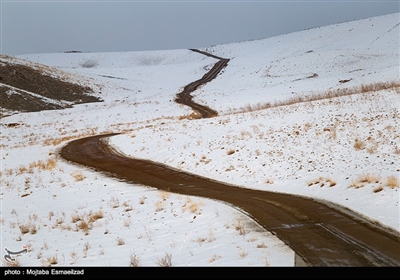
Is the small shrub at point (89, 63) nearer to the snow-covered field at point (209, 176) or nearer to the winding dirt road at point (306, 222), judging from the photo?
the snow-covered field at point (209, 176)

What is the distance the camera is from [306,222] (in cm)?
823

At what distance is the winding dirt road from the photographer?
6258 mm

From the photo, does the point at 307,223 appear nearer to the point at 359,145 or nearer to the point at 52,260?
the point at 52,260

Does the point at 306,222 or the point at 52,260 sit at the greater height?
the point at 306,222

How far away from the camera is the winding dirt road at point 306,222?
6258mm

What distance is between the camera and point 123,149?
73.7ft

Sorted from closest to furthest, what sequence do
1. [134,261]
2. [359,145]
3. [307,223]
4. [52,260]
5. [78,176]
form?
[134,261], [52,260], [307,223], [359,145], [78,176]

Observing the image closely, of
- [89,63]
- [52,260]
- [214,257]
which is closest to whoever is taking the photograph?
[214,257]

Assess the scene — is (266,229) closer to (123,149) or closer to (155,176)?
(155,176)

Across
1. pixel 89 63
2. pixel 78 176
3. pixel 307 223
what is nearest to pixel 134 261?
pixel 307 223

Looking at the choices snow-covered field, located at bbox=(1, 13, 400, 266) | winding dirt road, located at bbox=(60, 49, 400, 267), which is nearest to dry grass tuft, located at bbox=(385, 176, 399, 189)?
snow-covered field, located at bbox=(1, 13, 400, 266)

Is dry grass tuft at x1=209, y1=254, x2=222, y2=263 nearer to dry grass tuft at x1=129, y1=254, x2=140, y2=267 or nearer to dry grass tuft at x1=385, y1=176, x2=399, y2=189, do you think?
dry grass tuft at x1=129, y1=254, x2=140, y2=267

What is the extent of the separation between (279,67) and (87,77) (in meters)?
39.6
